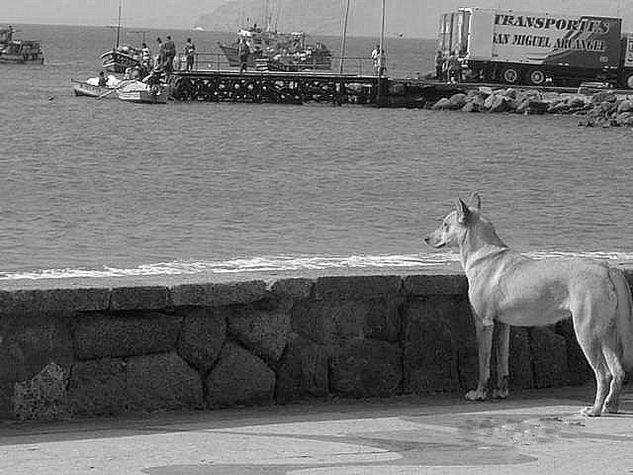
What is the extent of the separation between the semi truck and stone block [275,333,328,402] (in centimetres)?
6237

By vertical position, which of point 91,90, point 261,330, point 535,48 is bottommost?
point 261,330

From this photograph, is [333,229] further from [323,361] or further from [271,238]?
[323,361]

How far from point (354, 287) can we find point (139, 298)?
47.8 inches

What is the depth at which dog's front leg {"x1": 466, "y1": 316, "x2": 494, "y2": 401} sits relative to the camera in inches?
301

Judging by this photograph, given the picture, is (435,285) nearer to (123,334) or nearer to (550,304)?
(550,304)

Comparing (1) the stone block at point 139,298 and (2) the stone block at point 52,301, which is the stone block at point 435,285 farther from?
(2) the stone block at point 52,301

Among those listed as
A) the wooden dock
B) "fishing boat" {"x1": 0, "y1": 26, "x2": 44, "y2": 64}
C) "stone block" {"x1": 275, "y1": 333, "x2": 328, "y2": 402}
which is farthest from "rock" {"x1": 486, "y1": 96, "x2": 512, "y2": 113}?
"fishing boat" {"x1": 0, "y1": 26, "x2": 44, "y2": 64}

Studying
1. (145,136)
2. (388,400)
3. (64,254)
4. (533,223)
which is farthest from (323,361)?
(145,136)

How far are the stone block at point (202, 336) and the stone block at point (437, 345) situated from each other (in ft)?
3.68

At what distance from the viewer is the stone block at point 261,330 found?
7.42 metres

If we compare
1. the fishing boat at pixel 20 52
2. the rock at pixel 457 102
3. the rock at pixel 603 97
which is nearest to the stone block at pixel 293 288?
the rock at pixel 603 97

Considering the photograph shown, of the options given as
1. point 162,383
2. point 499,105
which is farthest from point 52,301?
point 499,105

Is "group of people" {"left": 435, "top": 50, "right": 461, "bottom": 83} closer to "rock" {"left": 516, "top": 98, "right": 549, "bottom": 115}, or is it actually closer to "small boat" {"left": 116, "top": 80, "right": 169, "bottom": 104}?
"rock" {"left": 516, "top": 98, "right": 549, "bottom": 115}

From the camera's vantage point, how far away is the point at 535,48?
69.7m
